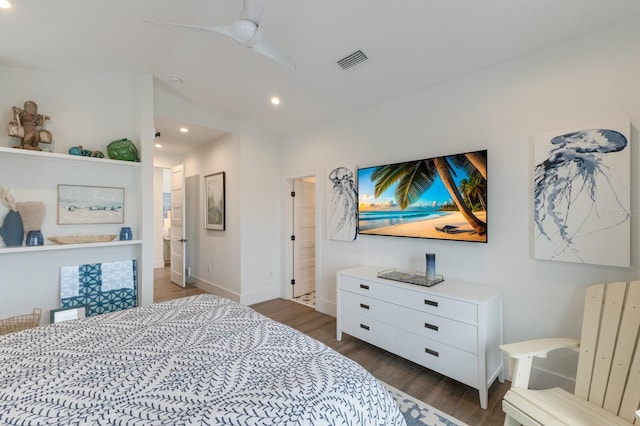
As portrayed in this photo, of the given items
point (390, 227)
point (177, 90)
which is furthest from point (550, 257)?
point (177, 90)

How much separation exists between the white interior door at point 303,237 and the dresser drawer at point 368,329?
1.71 m

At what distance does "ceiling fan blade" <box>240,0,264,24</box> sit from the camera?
1.73 metres

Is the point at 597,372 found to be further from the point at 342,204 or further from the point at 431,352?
the point at 342,204

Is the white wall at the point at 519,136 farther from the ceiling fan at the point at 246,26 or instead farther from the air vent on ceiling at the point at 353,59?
the ceiling fan at the point at 246,26

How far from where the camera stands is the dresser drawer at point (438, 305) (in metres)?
2.14

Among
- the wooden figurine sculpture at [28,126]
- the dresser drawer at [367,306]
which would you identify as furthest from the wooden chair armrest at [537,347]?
the wooden figurine sculpture at [28,126]

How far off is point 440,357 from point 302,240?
112 inches

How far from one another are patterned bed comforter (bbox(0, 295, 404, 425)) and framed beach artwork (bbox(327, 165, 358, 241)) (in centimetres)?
201

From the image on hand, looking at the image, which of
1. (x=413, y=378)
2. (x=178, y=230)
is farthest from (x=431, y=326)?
(x=178, y=230)

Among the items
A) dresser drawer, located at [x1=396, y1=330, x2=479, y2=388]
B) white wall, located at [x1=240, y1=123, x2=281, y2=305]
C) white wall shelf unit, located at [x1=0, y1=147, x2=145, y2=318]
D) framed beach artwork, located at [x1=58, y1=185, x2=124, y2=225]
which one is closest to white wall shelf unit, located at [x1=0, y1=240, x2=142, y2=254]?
white wall shelf unit, located at [x1=0, y1=147, x2=145, y2=318]

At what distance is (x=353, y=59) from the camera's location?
8.72 ft

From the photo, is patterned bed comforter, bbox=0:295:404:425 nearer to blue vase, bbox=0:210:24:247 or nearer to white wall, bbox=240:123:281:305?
blue vase, bbox=0:210:24:247

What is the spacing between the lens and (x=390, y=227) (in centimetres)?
313

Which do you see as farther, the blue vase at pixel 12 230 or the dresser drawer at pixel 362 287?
the dresser drawer at pixel 362 287
